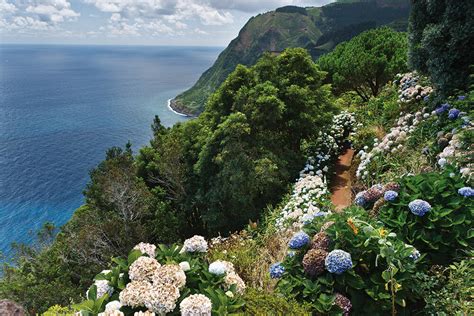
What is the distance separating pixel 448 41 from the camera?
8742 millimetres

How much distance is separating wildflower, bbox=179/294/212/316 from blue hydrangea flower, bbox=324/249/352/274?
4.39ft

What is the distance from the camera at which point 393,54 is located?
18469 millimetres

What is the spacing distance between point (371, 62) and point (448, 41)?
9.46m

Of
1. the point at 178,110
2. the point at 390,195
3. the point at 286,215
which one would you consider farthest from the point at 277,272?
the point at 178,110

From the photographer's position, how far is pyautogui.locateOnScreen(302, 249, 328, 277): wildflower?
3713mm

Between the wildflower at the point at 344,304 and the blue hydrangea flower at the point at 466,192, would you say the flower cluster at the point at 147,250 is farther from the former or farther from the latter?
the blue hydrangea flower at the point at 466,192

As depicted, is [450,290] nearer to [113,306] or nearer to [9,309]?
[113,306]

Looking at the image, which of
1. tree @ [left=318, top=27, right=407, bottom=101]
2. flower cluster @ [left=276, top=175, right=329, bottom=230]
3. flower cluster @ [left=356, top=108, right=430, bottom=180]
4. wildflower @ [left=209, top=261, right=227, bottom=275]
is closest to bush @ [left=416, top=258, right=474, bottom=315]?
wildflower @ [left=209, top=261, right=227, bottom=275]

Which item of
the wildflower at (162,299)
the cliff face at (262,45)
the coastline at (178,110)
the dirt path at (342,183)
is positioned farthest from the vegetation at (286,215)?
the cliff face at (262,45)

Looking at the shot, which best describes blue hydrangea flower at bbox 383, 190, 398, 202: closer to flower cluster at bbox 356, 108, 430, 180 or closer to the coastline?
flower cluster at bbox 356, 108, 430, 180

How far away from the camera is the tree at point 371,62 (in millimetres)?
17797

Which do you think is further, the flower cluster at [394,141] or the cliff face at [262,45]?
the cliff face at [262,45]

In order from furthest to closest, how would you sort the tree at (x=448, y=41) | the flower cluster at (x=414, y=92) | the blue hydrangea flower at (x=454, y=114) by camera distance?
1. the flower cluster at (x=414, y=92)
2. the tree at (x=448, y=41)
3. the blue hydrangea flower at (x=454, y=114)

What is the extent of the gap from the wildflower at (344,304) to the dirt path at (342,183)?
19.2ft
